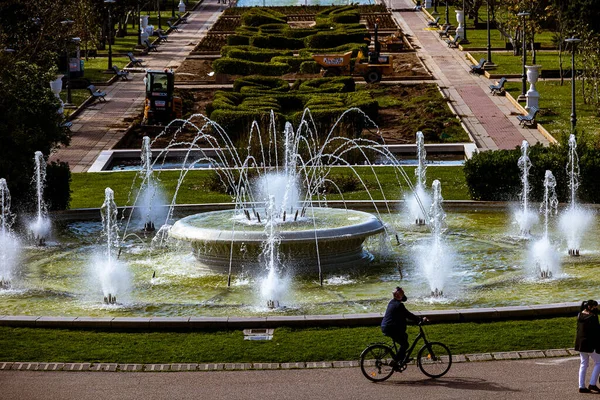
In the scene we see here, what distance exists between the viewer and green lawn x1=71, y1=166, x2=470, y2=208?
3331cm

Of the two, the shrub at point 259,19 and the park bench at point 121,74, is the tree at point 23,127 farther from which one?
the shrub at point 259,19

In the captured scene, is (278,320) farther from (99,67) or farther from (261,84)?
(99,67)

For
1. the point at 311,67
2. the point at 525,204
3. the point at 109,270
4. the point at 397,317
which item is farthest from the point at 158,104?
the point at 397,317

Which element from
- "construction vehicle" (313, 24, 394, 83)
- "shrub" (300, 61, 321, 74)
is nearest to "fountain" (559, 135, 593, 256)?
"construction vehicle" (313, 24, 394, 83)

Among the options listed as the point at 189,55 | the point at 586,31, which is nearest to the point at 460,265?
the point at 586,31

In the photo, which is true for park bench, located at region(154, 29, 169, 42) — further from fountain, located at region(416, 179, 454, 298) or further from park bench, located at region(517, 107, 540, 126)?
fountain, located at region(416, 179, 454, 298)

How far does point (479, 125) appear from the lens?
47.4 metres

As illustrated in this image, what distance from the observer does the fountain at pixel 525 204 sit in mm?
28000

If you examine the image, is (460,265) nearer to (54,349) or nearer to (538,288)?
(538,288)

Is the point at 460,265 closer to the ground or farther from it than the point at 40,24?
closer to the ground

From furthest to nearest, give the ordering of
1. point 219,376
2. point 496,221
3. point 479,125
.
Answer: point 479,125
point 496,221
point 219,376

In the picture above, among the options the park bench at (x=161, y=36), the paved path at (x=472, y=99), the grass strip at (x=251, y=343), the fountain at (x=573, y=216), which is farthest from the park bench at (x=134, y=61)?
the grass strip at (x=251, y=343)

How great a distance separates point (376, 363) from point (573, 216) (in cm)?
1296

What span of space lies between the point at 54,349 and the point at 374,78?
41.2 m
